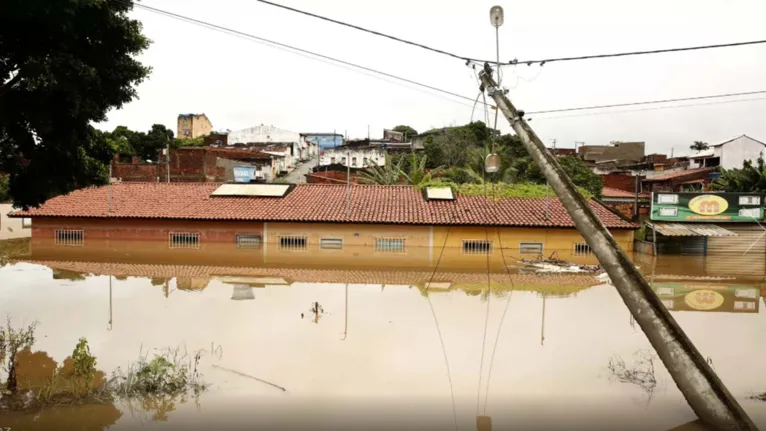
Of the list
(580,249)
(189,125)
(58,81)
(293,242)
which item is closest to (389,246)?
(293,242)

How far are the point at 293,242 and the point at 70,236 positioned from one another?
30.5 ft

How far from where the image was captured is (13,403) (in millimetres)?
5797

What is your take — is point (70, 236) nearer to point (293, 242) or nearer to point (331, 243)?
point (293, 242)

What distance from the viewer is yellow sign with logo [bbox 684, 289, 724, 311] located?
39.4ft

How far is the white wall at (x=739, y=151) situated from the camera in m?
35.9

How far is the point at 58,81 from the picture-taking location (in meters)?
7.48

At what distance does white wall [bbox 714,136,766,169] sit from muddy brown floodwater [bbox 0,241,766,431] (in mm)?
25721

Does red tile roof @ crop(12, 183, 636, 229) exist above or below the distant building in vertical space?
below

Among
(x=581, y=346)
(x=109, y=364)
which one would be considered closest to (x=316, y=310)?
(x=109, y=364)

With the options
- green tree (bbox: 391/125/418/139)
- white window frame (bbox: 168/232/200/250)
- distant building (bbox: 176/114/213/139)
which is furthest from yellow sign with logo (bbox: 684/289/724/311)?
distant building (bbox: 176/114/213/139)

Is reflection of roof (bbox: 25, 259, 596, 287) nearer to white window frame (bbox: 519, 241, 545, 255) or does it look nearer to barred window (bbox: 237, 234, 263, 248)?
white window frame (bbox: 519, 241, 545, 255)

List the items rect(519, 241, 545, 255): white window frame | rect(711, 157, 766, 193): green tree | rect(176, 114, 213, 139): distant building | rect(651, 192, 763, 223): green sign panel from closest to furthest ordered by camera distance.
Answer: rect(519, 241, 545, 255): white window frame, rect(651, 192, 763, 223): green sign panel, rect(711, 157, 766, 193): green tree, rect(176, 114, 213, 139): distant building

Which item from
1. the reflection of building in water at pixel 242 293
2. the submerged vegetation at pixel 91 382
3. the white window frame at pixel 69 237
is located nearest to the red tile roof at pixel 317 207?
the white window frame at pixel 69 237

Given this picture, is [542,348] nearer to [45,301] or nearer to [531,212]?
[45,301]
